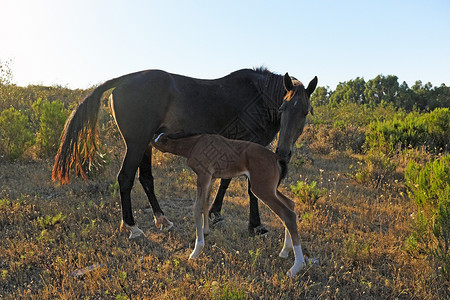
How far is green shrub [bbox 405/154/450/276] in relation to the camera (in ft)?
11.2

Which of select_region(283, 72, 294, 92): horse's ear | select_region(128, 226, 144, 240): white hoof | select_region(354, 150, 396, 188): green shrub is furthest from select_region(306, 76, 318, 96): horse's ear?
select_region(354, 150, 396, 188): green shrub

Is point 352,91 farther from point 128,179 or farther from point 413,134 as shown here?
point 128,179

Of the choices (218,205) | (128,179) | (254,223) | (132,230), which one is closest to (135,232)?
(132,230)

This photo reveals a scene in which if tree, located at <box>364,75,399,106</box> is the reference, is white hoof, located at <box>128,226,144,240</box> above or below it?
below

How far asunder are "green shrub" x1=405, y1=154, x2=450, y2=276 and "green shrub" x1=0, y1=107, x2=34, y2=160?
1006 cm

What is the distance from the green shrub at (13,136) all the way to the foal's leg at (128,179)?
6.20 metres

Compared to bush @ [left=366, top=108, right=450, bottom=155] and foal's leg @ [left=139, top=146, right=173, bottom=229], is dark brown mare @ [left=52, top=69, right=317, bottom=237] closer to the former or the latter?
foal's leg @ [left=139, top=146, right=173, bottom=229]

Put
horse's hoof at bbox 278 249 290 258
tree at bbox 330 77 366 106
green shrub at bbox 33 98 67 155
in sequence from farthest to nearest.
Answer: tree at bbox 330 77 366 106, green shrub at bbox 33 98 67 155, horse's hoof at bbox 278 249 290 258

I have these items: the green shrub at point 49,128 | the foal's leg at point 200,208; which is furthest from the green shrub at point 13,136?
the foal's leg at point 200,208

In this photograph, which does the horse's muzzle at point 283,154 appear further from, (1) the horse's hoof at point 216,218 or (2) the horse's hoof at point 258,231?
(1) the horse's hoof at point 216,218

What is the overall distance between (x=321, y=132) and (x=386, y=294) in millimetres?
9796

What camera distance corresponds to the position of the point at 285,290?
120 inches

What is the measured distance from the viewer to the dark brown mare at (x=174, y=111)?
13.9 feet

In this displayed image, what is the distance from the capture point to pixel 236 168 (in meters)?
3.67
